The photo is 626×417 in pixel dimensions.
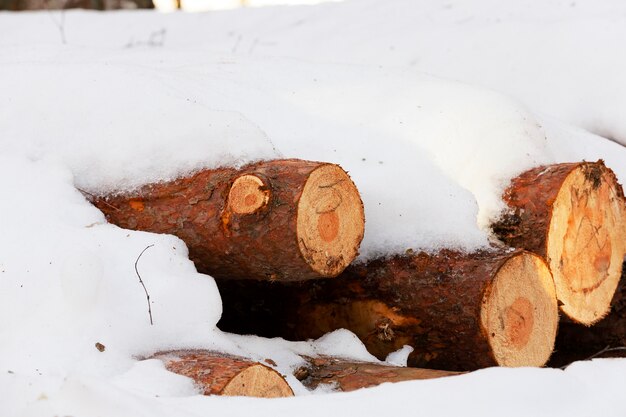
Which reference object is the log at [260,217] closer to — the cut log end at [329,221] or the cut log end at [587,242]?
the cut log end at [329,221]

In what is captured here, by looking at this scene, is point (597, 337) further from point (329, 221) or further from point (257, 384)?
point (257, 384)

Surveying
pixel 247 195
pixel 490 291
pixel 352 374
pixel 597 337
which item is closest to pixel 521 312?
pixel 490 291

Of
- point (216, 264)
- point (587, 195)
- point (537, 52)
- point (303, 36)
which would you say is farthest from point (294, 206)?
point (303, 36)

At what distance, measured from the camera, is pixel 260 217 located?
119 inches

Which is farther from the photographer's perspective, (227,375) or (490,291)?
(490,291)

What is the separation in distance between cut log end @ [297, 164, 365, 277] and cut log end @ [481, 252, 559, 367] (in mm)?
517

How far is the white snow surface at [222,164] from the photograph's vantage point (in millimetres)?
2283

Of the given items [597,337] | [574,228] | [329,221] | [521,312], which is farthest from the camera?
[597,337]

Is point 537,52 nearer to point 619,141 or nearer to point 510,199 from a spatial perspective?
point 619,141

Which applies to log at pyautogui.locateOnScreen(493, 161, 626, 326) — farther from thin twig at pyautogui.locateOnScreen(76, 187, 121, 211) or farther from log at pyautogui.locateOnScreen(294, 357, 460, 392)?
thin twig at pyautogui.locateOnScreen(76, 187, 121, 211)

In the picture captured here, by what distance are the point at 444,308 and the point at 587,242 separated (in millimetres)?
731

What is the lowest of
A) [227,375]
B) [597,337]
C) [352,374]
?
[597,337]

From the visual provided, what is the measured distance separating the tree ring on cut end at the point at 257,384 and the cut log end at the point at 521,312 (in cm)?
90

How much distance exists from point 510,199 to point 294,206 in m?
0.99
